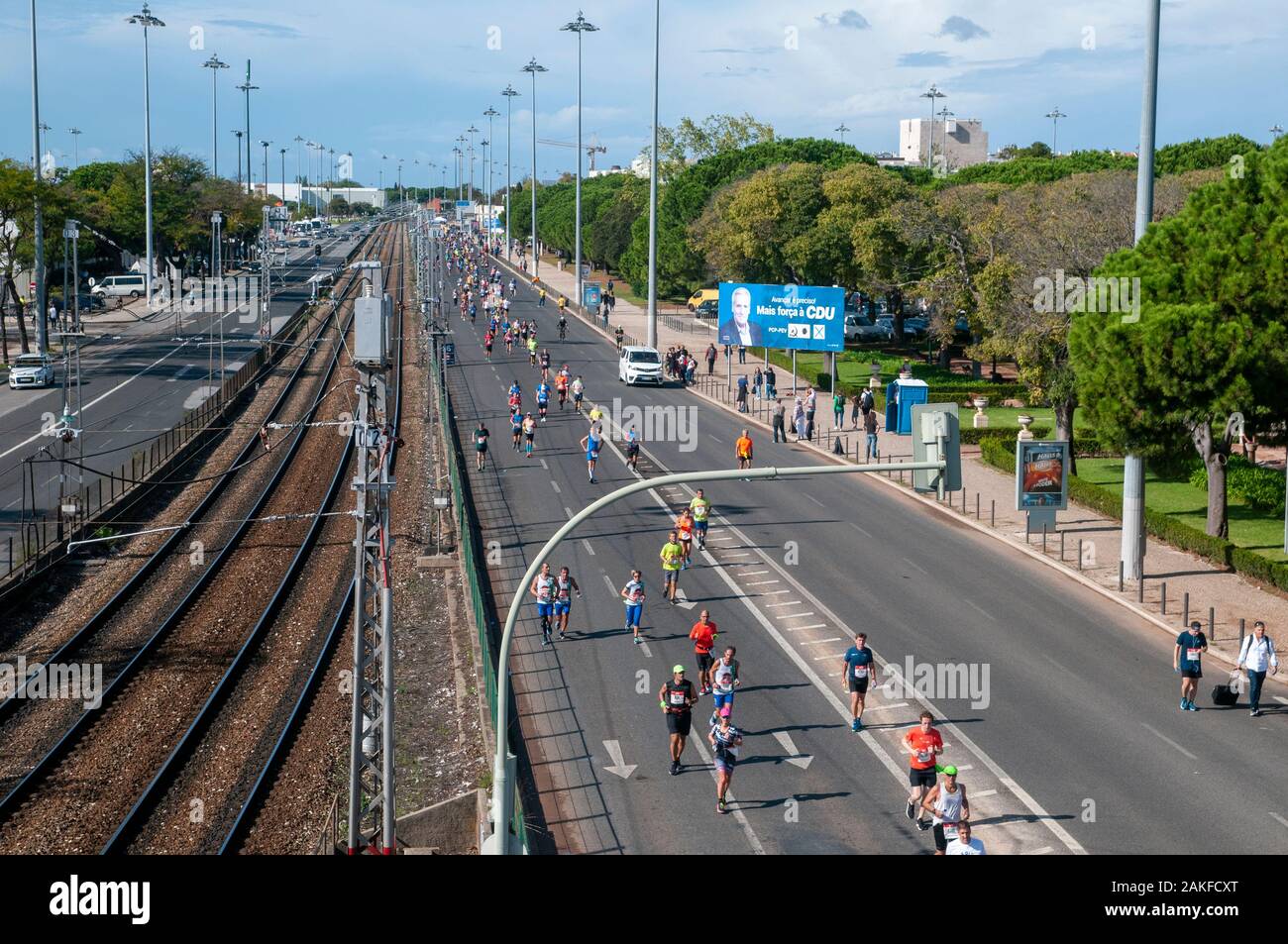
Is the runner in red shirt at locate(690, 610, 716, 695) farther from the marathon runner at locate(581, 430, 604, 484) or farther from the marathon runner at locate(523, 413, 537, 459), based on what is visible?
the marathon runner at locate(523, 413, 537, 459)

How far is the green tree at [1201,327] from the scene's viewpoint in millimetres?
29625

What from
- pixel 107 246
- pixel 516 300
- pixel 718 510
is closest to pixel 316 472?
pixel 718 510

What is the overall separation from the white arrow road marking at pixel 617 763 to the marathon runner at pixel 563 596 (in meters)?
5.44

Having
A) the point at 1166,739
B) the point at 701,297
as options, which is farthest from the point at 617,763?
the point at 701,297

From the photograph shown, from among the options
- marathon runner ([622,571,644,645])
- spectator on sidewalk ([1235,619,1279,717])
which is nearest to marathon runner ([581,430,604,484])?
marathon runner ([622,571,644,645])

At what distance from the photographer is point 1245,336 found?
29.9m

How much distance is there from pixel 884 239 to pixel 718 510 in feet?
107

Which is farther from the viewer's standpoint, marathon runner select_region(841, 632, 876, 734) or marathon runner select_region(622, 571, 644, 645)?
marathon runner select_region(622, 571, 644, 645)

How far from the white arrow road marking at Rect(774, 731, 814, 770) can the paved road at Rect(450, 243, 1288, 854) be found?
37 mm

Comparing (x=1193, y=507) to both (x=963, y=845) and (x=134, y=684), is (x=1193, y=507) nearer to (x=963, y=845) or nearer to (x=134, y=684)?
(x=963, y=845)

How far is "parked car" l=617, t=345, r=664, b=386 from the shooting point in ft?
207

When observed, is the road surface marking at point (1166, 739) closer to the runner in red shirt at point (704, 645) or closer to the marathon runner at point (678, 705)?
the runner in red shirt at point (704, 645)

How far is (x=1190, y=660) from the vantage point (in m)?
22.7

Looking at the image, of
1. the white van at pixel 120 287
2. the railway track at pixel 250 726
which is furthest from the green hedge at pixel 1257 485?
the white van at pixel 120 287
